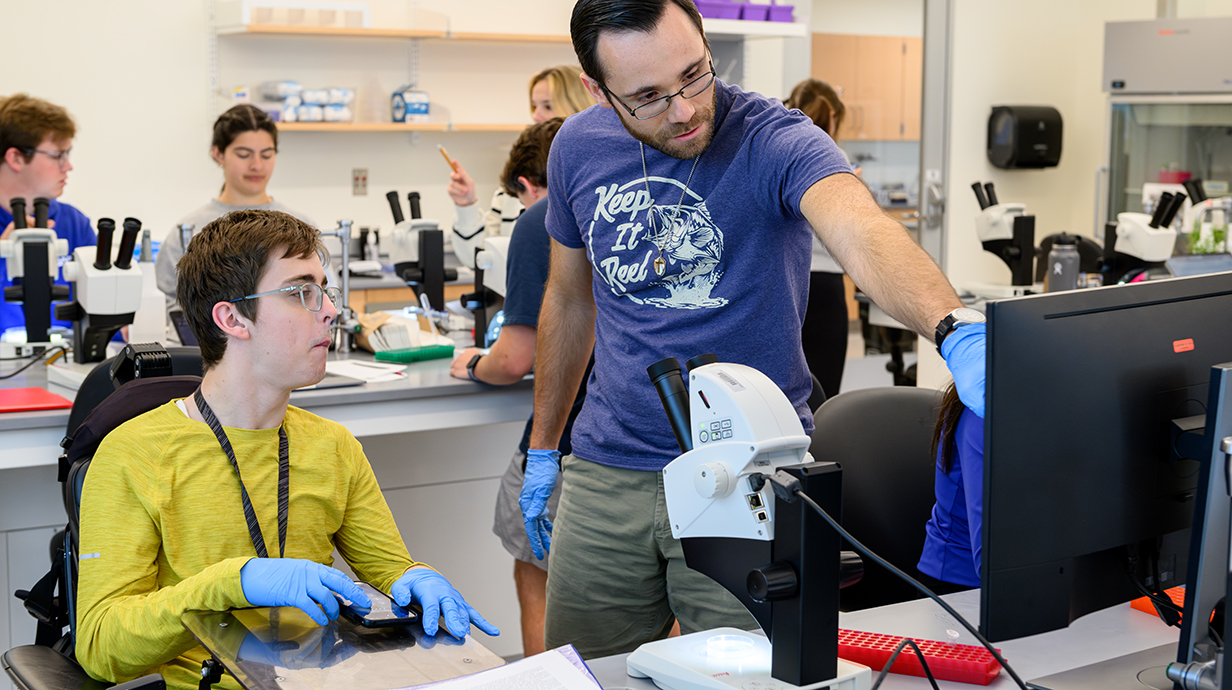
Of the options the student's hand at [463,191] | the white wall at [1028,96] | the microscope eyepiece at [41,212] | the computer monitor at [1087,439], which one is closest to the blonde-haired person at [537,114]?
the student's hand at [463,191]

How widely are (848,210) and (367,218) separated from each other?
4.40 m

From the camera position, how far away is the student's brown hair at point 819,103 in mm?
3666

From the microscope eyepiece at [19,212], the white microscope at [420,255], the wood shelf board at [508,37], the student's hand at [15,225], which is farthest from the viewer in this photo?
the wood shelf board at [508,37]

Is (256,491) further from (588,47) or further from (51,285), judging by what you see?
(51,285)

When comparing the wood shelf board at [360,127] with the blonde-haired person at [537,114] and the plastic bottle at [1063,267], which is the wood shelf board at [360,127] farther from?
the plastic bottle at [1063,267]

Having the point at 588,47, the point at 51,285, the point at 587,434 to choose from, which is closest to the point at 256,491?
the point at 587,434

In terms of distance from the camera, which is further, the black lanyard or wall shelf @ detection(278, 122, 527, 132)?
wall shelf @ detection(278, 122, 527, 132)

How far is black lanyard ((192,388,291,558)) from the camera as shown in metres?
1.54

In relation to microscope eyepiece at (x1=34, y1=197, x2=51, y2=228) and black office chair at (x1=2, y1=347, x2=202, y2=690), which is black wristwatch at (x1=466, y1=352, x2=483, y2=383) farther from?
microscope eyepiece at (x1=34, y1=197, x2=51, y2=228)

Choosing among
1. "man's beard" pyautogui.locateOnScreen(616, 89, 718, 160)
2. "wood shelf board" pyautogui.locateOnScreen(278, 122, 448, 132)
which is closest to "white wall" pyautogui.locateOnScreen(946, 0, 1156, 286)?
"wood shelf board" pyautogui.locateOnScreen(278, 122, 448, 132)

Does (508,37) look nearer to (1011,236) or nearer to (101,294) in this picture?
(1011,236)

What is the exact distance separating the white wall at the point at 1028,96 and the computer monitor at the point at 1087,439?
4997 millimetres

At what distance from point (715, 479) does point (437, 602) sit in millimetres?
503

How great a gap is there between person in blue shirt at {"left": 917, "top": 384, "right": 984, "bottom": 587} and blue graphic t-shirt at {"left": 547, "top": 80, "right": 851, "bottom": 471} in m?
0.21
